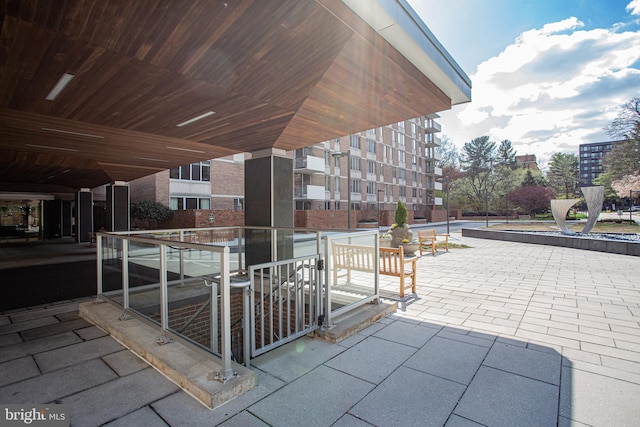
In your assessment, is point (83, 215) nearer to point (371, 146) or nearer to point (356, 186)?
point (356, 186)

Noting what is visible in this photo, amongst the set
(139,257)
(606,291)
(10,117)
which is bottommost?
(606,291)

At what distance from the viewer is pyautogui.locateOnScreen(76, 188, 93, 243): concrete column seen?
18.6 m

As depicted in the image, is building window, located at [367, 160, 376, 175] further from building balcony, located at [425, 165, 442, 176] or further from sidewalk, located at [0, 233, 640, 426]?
sidewalk, located at [0, 233, 640, 426]

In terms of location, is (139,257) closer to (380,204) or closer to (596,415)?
(596,415)

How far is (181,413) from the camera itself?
2.45m

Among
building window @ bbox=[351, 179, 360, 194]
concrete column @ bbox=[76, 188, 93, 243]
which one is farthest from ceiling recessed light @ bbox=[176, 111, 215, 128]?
building window @ bbox=[351, 179, 360, 194]

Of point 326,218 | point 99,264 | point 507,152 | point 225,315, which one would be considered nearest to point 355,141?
point 326,218

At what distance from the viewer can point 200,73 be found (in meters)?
4.05

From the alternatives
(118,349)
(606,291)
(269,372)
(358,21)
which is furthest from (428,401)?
(606,291)

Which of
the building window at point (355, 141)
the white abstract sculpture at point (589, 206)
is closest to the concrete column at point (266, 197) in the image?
the white abstract sculpture at point (589, 206)

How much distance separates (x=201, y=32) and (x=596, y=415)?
15.9 ft

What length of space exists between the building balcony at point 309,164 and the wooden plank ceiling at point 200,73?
20188mm

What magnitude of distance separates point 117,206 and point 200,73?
566 inches

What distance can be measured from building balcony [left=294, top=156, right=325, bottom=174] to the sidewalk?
2338 centimetres
